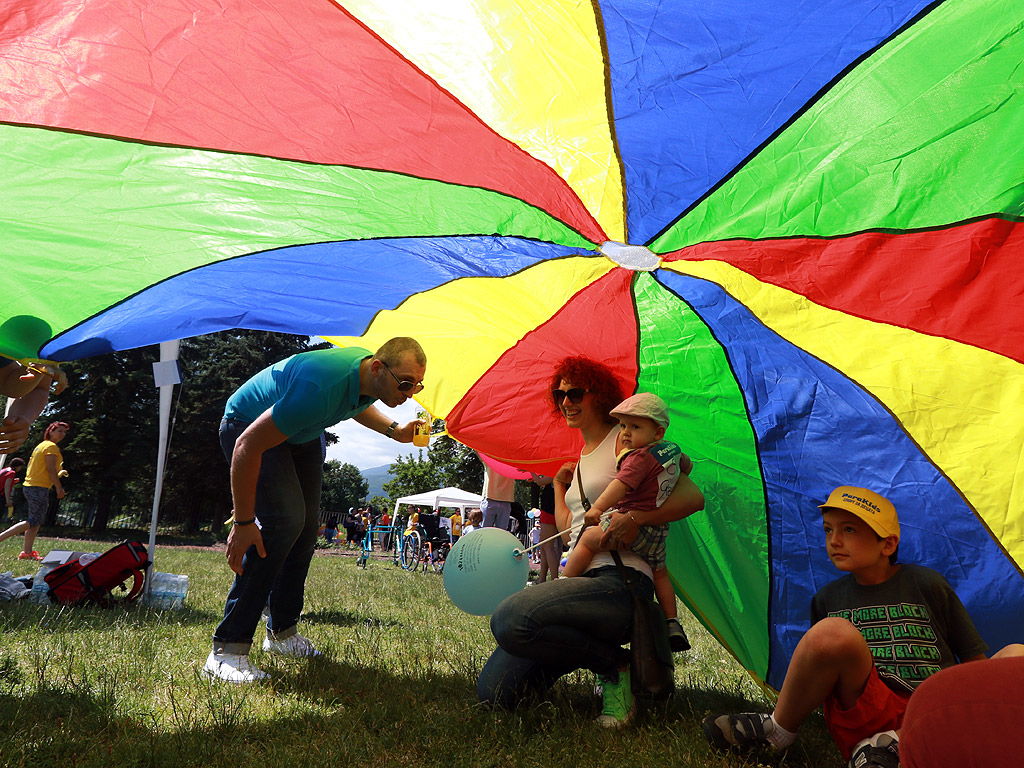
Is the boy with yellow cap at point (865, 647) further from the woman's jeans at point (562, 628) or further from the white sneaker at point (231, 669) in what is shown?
the white sneaker at point (231, 669)

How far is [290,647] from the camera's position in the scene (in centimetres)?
317

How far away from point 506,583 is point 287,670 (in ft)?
3.15

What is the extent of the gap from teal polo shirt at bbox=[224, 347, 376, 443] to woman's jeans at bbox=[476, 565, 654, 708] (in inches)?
38.8

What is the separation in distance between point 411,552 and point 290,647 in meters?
10.1

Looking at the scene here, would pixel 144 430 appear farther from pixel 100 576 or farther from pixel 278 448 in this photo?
pixel 278 448

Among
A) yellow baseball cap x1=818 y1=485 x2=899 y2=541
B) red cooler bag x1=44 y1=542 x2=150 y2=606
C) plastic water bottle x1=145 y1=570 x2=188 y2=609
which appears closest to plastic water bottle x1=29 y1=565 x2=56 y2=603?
red cooler bag x1=44 y1=542 x2=150 y2=606

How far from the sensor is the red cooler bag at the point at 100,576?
14.9 feet

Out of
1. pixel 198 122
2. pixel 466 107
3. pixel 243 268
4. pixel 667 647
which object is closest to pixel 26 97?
pixel 198 122

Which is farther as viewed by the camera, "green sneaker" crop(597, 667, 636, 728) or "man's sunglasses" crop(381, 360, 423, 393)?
"man's sunglasses" crop(381, 360, 423, 393)

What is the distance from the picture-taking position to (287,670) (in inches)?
111

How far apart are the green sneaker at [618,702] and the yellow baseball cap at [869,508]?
3.03 feet

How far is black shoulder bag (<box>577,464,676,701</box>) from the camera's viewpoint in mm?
2320

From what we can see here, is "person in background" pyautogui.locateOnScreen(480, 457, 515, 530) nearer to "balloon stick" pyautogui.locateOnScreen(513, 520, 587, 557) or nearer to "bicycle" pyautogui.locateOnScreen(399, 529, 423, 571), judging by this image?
"balloon stick" pyautogui.locateOnScreen(513, 520, 587, 557)

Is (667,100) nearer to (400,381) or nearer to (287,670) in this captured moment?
(400,381)
